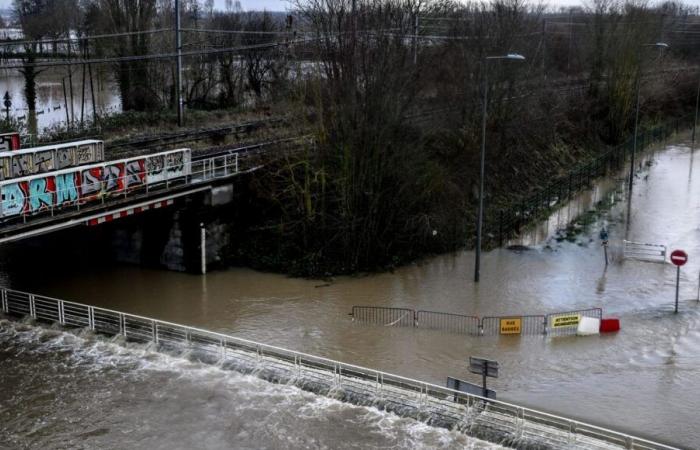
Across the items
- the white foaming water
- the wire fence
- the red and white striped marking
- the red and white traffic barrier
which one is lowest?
the white foaming water

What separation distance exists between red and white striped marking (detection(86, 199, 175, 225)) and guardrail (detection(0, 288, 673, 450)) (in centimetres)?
288

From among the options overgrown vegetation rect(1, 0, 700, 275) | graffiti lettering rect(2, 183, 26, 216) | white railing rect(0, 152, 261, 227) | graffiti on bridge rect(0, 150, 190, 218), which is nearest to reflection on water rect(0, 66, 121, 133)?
overgrown vegetation rect(1, 0, 700, 275)

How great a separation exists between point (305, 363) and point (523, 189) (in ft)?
79.8

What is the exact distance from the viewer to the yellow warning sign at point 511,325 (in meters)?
22.6

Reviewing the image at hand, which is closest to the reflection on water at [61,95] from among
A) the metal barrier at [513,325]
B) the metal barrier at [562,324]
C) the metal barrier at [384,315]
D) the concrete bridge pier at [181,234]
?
the concrete bridge pier at [181,234]

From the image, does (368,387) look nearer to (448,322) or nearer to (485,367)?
(485,367)

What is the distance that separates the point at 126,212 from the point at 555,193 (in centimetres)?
2432

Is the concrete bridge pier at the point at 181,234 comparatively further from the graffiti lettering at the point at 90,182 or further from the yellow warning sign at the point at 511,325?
the yellow warning sign at the point at 511,325

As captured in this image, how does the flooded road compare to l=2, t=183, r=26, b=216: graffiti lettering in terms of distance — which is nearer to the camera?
the flooded road

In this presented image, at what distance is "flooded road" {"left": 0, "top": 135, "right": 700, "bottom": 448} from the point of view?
18.6 m

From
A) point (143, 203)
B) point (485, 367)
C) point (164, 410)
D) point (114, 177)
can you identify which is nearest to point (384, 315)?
point (485, 367)

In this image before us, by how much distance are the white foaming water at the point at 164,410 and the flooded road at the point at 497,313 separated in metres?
0.13

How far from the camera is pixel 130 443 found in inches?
647

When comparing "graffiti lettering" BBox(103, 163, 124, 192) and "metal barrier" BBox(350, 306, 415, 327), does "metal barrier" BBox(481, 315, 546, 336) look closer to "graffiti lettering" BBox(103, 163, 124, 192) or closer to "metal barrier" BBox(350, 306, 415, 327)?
"metal barrier" BBox(350, 306, 415, 327)
